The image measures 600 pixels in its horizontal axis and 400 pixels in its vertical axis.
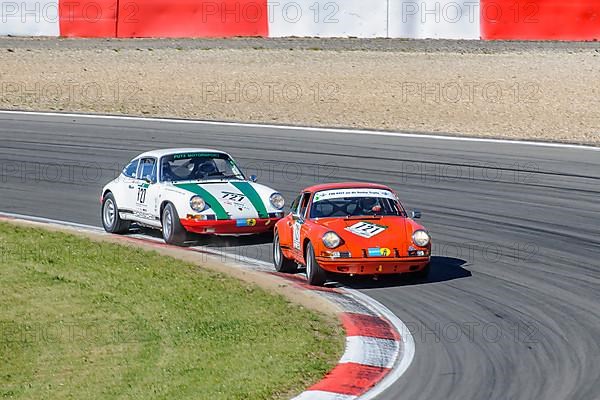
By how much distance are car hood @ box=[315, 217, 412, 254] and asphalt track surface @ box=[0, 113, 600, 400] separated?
49cm

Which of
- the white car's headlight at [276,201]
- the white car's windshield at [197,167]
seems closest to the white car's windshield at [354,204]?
the white car's headlight at [276,201]

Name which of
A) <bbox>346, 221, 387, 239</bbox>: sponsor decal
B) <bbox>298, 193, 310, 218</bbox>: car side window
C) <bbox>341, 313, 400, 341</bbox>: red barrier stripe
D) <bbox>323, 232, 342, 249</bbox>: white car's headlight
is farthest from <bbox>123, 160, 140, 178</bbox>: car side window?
<bbox>341, 313, 400, 341</bbox>: red barrier stripe

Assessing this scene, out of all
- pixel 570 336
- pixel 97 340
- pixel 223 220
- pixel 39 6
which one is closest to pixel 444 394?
pixel 570 336

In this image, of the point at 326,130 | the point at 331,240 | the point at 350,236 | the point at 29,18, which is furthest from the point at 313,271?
the point at 29,18

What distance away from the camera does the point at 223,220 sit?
14.8 metres

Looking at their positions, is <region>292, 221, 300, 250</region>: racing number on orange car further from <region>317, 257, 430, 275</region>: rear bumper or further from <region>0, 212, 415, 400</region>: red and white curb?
<region>317, 257, 430, 275</region>: rear bumper

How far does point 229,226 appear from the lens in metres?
14.8

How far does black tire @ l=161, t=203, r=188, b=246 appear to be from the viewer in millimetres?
14984

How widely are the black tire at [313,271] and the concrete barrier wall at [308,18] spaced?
49.0 feet

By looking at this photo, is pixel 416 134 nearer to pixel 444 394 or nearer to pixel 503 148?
pixel 503 148

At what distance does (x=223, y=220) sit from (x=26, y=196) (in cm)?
542

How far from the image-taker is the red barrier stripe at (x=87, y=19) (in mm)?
28266

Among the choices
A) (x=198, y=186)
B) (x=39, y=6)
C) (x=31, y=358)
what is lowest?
(x=31, y=358)

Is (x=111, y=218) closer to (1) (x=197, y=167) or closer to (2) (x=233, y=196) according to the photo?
(1) (x=197, y=167)
